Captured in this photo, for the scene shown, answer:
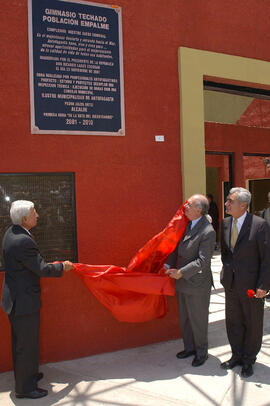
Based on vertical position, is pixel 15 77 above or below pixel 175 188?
above

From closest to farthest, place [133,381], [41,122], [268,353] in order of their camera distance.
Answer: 1. [133,381]
2. [41,122]
3. [268,353]

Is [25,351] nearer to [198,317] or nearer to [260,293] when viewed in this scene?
[198,317]

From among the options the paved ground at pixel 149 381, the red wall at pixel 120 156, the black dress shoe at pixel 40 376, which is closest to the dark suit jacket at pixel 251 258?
the paved ground at pixel 149 381

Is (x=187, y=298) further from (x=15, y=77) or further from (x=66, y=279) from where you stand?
(x=15, y=77)

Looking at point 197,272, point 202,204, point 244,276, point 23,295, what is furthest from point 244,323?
point 23,295

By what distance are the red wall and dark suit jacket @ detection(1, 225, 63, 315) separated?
0.68 metres

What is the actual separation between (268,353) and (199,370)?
A: 3.05 ft

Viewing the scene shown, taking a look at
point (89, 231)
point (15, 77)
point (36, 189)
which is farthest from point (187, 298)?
point (15, 77)

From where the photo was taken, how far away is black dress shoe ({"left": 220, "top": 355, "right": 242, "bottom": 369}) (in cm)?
389

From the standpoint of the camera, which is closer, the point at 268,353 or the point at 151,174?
the point at 268,353

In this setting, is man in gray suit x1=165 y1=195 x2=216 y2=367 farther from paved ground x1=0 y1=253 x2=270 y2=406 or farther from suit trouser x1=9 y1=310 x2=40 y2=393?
suit trouser x1=9 y1=310 x2=40 y2=393

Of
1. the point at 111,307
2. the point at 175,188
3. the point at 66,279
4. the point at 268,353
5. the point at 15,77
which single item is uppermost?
the point at 15,77

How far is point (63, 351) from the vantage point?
13.6 ft

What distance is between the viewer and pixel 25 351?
11.0 feet
